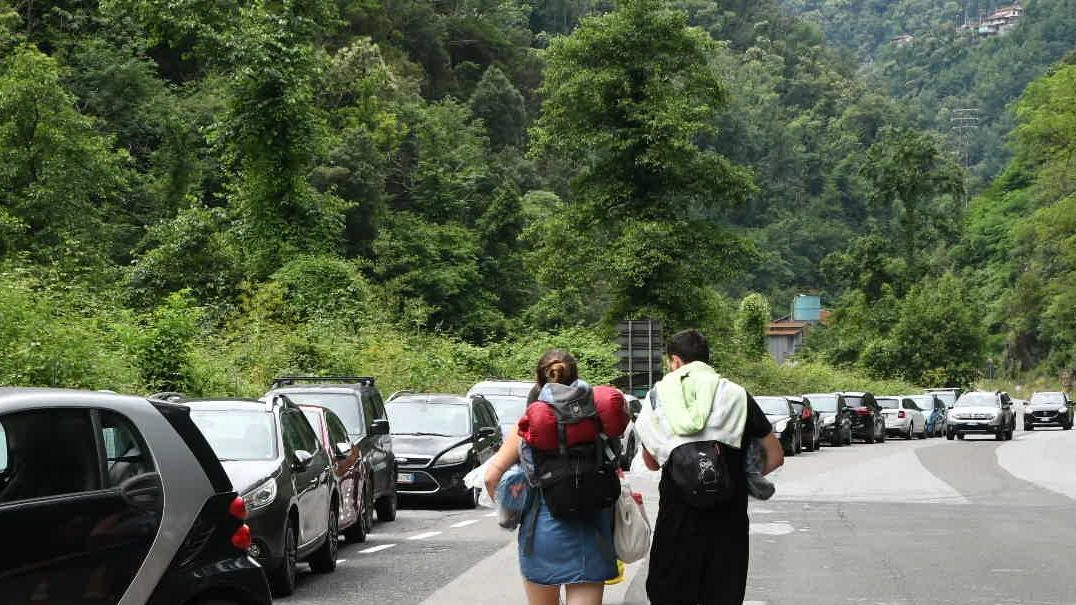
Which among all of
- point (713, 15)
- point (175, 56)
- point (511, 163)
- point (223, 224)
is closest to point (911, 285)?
point (511, 163)

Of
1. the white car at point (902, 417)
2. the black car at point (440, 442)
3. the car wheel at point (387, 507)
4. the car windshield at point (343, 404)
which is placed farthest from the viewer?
the white car at point (902, 417)

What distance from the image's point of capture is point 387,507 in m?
18.1

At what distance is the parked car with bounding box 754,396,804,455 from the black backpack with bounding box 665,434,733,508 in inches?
1179

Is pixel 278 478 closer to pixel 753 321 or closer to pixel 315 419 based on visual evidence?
pixel 315 419

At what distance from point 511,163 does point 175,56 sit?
21.1 meters

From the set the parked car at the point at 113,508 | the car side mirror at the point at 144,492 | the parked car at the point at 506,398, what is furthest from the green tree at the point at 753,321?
the car side mirror at the point at 144,492

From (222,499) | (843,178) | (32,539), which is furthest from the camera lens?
(843,178)

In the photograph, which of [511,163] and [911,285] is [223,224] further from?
[911,285]

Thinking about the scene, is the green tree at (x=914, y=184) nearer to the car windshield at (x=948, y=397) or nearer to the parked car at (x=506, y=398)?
the car windshield at (x=948, y=397)

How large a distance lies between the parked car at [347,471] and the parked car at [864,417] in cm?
3248

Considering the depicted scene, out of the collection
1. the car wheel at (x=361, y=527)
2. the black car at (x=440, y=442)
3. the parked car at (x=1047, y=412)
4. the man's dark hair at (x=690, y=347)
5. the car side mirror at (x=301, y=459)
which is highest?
the man's dark hair at (x=690, y=347)

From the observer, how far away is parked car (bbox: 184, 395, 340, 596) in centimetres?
1093

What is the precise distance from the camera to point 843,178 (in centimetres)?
13875

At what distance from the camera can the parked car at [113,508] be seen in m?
5.65
